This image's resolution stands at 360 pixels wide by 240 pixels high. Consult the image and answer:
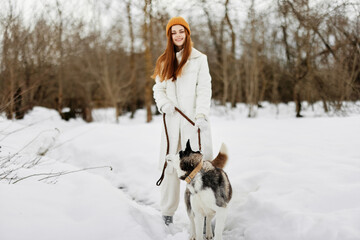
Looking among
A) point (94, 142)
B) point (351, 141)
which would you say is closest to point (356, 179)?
point (351, 141)

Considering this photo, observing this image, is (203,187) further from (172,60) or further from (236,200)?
(172,60)

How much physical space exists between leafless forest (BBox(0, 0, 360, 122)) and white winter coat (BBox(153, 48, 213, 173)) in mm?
3347

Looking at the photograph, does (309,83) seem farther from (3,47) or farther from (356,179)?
(3,47)

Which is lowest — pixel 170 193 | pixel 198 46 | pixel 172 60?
pixel 170 193

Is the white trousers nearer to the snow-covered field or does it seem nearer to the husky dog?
the snow-covered field

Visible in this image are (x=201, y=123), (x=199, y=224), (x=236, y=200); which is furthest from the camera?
(x=236, y=200)

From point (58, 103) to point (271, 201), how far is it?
15.6 metres

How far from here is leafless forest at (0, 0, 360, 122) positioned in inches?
320

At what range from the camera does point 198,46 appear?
19.0m

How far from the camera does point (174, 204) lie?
11.0ft

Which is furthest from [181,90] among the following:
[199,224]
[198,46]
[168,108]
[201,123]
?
[198,46]

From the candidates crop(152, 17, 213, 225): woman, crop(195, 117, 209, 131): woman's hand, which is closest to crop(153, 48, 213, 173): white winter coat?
crop(152, 17, 213, 225): woman

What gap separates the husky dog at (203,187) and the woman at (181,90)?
0.45 meters

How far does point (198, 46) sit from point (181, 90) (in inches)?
652
